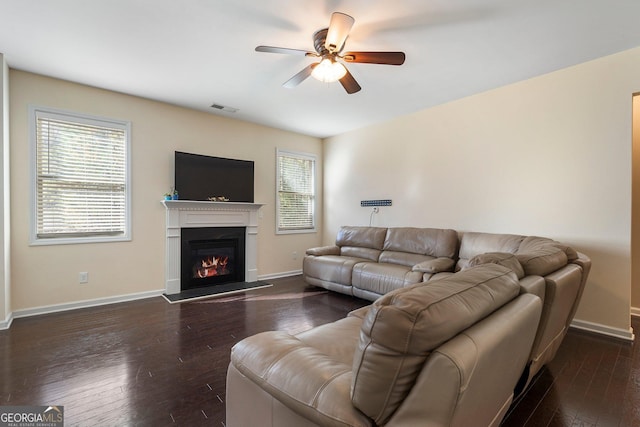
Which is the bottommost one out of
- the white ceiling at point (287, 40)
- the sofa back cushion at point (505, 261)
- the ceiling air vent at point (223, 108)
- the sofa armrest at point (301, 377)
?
the sofa armrest at point (301, 377)

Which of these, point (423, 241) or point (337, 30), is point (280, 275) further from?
point (337, 30)

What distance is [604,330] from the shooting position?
2912mm

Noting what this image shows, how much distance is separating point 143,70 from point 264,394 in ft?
11.4

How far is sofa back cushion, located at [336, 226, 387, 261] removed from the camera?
4551 millimetres

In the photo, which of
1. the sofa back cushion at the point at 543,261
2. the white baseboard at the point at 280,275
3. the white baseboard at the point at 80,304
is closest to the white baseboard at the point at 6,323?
the white baseboard at the point at 80,304

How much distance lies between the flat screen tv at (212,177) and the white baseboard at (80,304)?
1413 millimetres

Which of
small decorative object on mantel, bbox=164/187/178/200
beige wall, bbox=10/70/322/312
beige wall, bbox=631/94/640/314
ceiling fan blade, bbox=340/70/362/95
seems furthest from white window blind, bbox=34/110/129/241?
beige wall, bbox=631/94/640/314

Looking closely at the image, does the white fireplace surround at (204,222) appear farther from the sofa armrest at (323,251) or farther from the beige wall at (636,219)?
the beige wall at (636,219)

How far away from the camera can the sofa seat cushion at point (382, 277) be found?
3.45m

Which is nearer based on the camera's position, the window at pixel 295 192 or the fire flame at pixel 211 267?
the fire flame at pixel 211 267

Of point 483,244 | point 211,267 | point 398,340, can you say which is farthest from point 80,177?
point 483,244

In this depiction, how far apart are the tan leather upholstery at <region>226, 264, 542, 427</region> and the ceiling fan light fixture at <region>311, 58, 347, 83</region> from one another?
203cm

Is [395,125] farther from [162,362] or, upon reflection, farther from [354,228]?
[162,362]

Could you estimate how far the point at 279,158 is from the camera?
543cm
